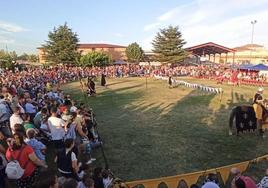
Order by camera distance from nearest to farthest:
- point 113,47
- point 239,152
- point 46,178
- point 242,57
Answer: point 46,178, point 239,152, point 242,57, point 113,47

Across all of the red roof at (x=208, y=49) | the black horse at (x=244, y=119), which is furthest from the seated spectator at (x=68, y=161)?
the red roof at (x=208, y=49)

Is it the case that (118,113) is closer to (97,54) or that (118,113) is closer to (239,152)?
(239,152)

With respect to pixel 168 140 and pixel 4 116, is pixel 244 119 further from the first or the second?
pixel 4 116

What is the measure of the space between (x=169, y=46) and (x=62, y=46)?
23.4 meters

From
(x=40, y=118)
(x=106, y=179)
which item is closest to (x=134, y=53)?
(x=40, y=118)

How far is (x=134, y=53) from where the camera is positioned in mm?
88688

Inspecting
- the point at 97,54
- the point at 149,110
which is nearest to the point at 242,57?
the point at 97,54

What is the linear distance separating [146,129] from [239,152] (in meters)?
4.52

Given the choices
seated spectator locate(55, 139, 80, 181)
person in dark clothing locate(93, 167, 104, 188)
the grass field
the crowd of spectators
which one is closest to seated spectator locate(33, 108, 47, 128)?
the crowd of spectators

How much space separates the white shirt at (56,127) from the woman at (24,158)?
2.94 meters

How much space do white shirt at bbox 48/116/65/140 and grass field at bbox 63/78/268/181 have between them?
154 centimetres

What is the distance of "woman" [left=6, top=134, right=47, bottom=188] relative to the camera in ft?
18.8

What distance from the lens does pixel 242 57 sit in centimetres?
8294

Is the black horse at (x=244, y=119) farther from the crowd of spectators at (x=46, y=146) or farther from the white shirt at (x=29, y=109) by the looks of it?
the white shirt at (x=29, y=109)
